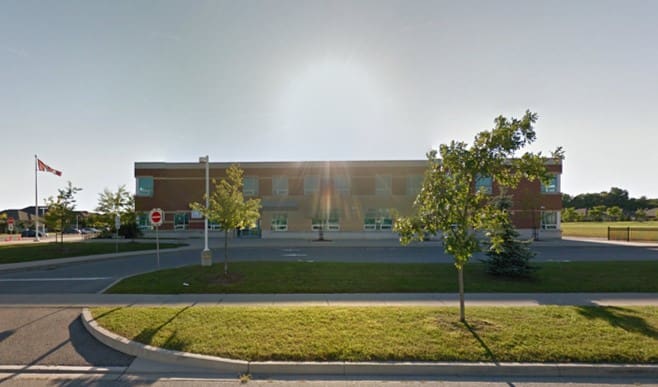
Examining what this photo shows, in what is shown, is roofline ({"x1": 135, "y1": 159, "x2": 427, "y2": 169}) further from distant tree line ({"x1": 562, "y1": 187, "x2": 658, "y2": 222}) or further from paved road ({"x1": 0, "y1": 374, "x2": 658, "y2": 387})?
distant tree line ({"x1": 562, "y1": 187, "x2": 658, "y2": 222})

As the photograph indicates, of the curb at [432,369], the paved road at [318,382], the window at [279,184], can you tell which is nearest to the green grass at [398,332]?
the curb at [432,369]

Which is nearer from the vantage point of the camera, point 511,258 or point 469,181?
point 469,181

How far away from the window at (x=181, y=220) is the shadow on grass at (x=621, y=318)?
32314 mm

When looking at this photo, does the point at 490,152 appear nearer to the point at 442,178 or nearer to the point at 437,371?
the point at 442,178

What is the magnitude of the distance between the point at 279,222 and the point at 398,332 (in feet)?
83.9

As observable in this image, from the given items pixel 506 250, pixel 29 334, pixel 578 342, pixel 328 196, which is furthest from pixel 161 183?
pixel 578 342

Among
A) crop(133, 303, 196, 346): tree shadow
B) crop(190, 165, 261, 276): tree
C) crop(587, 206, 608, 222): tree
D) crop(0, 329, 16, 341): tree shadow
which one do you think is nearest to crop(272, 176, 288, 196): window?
crop(190, 165, 261, 276): tree

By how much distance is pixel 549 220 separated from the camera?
2986cm

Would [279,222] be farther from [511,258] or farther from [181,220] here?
[511,258]

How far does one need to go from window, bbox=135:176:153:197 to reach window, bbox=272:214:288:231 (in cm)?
1379

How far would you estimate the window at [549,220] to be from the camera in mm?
29731

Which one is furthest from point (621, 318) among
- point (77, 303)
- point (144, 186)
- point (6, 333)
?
point (144, 186)

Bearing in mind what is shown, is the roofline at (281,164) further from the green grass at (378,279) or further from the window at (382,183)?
the green grass at (378,279)

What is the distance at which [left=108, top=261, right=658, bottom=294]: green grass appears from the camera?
916 centimetres
